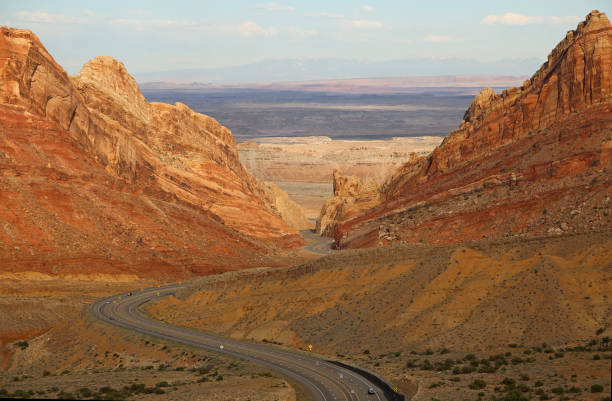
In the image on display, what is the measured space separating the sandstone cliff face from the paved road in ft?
142

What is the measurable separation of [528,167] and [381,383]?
43440 millimetres

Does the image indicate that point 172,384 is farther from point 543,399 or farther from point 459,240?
point 459,240

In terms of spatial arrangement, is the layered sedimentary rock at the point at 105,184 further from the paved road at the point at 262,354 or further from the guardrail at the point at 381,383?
the guardrail at the point at 381,383

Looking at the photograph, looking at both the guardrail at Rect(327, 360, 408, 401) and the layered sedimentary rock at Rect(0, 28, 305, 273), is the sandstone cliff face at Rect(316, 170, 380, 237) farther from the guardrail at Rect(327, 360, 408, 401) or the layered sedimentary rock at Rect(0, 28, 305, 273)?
the guardrail at Rect(327, 360, 408, 401)

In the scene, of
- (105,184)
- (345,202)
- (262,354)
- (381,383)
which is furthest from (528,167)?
(345,202)

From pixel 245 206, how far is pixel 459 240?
44459 mm

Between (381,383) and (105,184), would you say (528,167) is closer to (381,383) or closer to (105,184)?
(381,383)

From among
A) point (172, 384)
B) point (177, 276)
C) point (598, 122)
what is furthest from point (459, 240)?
point (172, 384)

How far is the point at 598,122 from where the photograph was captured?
7781cm

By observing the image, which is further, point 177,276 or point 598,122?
point 177,276

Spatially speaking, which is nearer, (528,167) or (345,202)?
(528,167)

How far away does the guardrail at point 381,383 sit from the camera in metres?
38.5

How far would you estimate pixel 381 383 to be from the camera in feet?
135

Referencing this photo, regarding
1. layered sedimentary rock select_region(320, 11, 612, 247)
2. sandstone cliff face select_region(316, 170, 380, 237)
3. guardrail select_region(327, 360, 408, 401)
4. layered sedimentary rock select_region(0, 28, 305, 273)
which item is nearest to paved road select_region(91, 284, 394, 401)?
guardrail select_region(327, 360, 408, 401)
